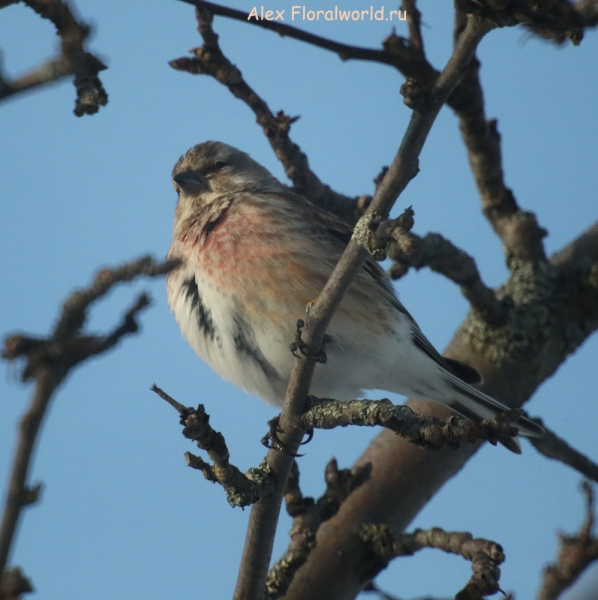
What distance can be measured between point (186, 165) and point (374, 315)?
102 inches

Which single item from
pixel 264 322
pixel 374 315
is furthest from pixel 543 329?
pixel 264 322

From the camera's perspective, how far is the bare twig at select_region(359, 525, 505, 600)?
11.5 ft

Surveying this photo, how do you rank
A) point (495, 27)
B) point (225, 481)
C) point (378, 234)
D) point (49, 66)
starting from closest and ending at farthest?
point (49, 66)
point (495, 27)
point (378, 234)
point (225, 481)

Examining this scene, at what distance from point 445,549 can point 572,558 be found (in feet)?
2.24

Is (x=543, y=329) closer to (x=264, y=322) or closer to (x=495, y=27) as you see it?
(x=264, y=322)

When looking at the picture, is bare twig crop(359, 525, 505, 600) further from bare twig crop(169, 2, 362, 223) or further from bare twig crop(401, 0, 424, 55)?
bare twig crop(401, 0, 424, 55)

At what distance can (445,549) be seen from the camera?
4.25 m

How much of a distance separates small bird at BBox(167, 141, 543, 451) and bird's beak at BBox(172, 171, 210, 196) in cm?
59

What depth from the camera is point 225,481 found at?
3.75m

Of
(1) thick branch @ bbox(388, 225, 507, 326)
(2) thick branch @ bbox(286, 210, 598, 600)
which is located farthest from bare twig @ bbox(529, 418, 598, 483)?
(1) thick branch @ bbox(388, 225, 507, 326)

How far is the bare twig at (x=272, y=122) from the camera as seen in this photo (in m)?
5.66

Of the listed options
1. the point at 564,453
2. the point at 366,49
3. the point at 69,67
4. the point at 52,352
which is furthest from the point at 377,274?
the point at 52,352

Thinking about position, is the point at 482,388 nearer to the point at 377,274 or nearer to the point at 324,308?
the point at 377,274

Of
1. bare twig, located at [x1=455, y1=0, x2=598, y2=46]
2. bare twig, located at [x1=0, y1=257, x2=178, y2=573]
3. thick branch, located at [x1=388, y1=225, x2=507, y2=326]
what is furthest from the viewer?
thick branch, located at [x1=388, y1=225, x2=507, y2=326]
